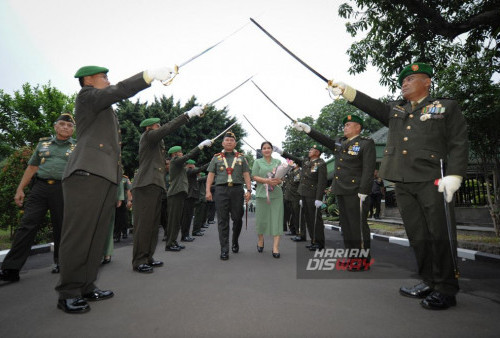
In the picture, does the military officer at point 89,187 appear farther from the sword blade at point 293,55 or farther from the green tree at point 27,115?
the green tree at point 27,115

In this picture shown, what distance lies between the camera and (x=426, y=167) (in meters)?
3.13

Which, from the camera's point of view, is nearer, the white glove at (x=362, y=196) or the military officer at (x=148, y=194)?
the white glove at (x=362, y=196)

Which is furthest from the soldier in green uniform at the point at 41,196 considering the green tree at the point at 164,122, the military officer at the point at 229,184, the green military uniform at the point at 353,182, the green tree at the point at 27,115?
the green tree at the point at 27,115

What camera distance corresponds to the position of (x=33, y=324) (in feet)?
8.26

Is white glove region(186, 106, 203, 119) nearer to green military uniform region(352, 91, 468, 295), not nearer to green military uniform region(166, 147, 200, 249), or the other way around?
green military uniform region(352, 91, 468, 295)

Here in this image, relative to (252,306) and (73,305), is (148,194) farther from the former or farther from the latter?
(252,306)

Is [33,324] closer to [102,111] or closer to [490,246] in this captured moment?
[102,111]

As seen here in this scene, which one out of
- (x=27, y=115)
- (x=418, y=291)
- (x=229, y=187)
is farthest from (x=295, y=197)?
(x=27, y=115)

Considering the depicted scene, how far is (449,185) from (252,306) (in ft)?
6.76

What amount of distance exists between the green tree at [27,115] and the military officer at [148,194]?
31881 millimetres

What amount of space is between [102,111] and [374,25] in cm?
716

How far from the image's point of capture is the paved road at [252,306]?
2.36 m

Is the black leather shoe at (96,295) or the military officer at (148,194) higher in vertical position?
the military officer at (148,194)

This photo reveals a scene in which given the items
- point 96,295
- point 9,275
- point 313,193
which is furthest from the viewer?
point 313,193
